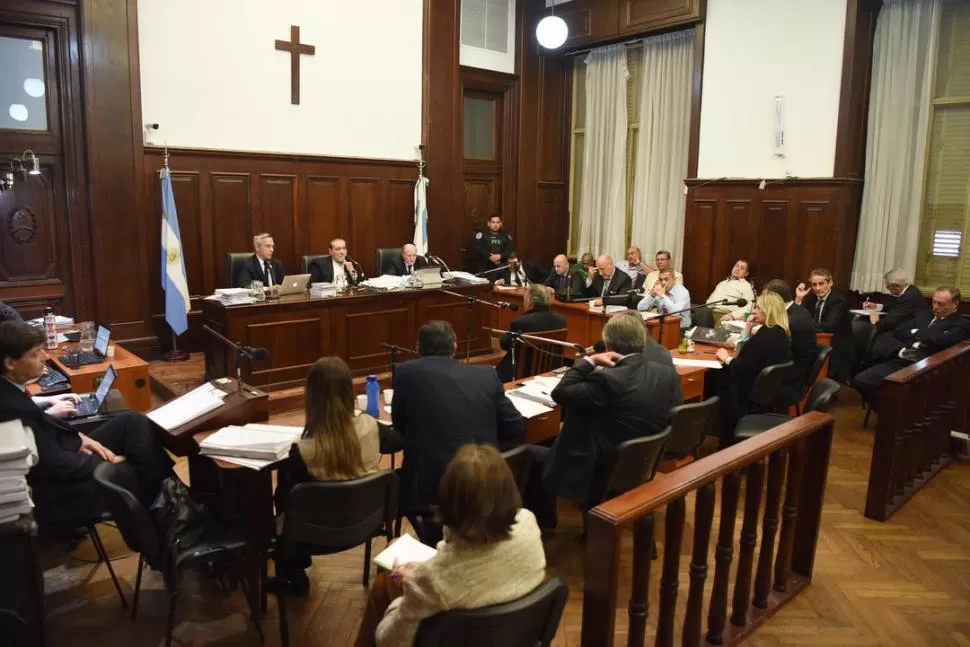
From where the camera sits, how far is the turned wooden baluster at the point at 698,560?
7.64 feet

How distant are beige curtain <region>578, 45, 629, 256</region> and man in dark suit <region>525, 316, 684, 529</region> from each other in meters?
6.36

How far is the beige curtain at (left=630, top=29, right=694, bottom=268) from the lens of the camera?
8484mm

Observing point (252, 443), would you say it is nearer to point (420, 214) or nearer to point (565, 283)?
point (565, 283)

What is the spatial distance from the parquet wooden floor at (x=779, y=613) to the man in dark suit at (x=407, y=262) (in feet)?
13.3

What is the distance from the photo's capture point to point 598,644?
2.01 metres

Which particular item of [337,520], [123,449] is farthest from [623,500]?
[123,449]

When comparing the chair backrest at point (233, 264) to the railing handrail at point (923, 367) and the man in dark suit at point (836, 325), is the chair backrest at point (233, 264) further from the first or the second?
the railing handrail at point (923, 367)

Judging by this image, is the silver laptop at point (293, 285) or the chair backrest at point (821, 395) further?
the silver laptop at point (293, 285)

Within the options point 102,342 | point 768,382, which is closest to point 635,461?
point 768,382

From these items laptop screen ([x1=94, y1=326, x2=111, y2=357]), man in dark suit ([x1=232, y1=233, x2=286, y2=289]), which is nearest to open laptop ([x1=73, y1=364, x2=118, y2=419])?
laptop screen ([x1=94, y1=326, x2=111, y2=357])

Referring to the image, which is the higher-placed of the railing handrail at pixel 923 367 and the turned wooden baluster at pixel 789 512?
the railing handrail at pixel 923 367

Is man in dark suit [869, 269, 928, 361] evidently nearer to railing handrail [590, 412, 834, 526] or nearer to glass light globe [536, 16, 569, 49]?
railing handrail [590, 412, 834, 526]

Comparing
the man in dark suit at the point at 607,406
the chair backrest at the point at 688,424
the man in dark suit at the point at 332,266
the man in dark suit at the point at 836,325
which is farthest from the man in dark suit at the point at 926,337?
the man in dark suit at the point at 332,266

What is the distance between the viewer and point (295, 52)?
743 centimetres
